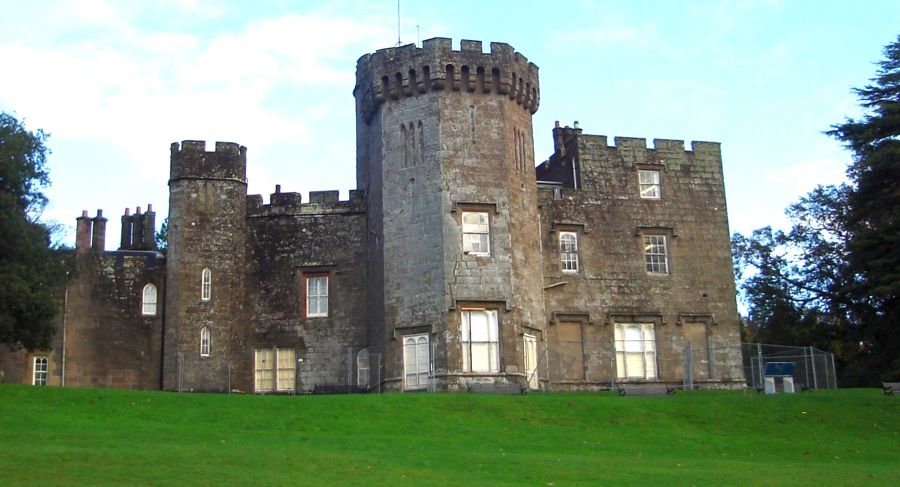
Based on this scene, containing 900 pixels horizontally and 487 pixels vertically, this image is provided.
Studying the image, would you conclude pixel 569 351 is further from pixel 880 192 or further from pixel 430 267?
pixel 880 192

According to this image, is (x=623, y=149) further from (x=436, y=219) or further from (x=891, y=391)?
(x=891, y=391)

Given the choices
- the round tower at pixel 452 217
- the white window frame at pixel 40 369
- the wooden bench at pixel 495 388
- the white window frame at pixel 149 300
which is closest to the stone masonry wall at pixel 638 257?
the round tower at pixel 452 217

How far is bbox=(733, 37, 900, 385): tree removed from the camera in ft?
131

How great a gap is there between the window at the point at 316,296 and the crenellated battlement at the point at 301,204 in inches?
97.2

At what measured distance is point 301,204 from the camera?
41.9 meters

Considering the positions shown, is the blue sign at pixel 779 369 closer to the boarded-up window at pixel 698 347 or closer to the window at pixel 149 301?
the boarded-up window at pixel 698 347

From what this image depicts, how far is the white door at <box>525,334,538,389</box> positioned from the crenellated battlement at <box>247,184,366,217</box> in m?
8.15

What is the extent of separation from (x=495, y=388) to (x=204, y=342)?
11029 millimetres

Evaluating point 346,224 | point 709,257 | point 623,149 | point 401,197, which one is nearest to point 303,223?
point 346,224

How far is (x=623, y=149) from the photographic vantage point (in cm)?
4369

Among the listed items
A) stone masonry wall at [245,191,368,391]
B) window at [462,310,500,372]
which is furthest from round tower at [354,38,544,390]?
stone masonry wall at [245,191,368,391]

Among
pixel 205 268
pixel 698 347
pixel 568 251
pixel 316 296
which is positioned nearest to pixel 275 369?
pixel 316 296

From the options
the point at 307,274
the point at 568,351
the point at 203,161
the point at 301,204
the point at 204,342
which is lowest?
the point at 568,351

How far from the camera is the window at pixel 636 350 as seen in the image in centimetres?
4162
